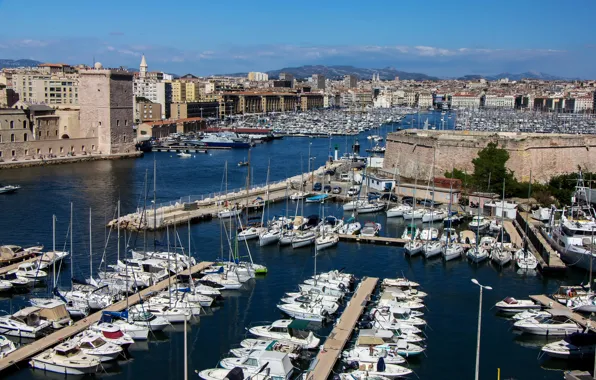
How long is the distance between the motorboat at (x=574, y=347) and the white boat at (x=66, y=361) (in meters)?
5.43

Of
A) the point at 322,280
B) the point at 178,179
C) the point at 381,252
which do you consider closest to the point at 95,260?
the point at 322,280

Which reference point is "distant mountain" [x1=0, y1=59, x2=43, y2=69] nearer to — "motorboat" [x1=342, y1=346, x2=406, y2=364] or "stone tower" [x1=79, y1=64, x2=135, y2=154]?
"stone tower" [x1=79, y1=64, x2=135, y2=154]

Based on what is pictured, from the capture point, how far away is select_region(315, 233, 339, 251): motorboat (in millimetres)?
14062

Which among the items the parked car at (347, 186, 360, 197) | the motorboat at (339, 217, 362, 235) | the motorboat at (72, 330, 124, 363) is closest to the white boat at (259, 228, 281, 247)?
the motorboat at (339, 217, 362, 235)

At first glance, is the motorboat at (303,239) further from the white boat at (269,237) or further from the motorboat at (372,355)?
the motorboat at (372,355)

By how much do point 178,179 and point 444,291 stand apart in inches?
617

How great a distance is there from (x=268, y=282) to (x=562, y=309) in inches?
182

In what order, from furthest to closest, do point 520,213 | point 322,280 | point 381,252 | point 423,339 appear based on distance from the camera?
point 520,213 → point 381,252 → point 322,280 → point 423,339

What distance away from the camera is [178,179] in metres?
25.4

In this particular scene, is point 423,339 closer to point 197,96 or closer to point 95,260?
point 95,260

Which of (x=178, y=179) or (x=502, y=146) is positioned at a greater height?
(x=502, y=146)

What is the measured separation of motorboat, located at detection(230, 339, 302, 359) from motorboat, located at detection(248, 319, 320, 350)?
7.2 inches

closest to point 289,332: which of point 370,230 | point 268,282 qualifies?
point 268,282

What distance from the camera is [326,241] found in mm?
14141
